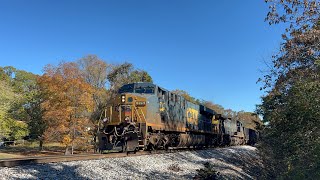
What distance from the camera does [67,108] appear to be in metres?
30.8

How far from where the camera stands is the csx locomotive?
46.8 feet

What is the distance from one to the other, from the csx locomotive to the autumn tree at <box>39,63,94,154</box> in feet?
45.2

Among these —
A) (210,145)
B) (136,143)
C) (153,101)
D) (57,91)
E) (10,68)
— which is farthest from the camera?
(10,68)

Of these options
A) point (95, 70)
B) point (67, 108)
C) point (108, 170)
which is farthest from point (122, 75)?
point (108, 170)

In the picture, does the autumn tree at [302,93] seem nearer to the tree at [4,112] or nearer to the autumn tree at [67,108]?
the autumn tree at [67,108]

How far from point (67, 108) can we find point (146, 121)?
18.3 m

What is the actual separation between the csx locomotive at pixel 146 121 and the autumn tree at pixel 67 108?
543 inches

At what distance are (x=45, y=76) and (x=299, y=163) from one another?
94.7 ft

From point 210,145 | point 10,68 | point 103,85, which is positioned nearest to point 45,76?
point 103,85

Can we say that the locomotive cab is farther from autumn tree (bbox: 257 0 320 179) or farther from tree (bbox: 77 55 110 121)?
tree (bbox: 77 55 110 121)

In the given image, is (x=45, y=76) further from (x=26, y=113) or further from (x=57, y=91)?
(x=26, y=113)

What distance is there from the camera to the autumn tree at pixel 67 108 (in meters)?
30.6

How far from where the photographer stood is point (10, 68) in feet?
275

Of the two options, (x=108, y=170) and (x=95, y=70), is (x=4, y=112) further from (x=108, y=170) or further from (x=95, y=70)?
(x=108, y=170)
